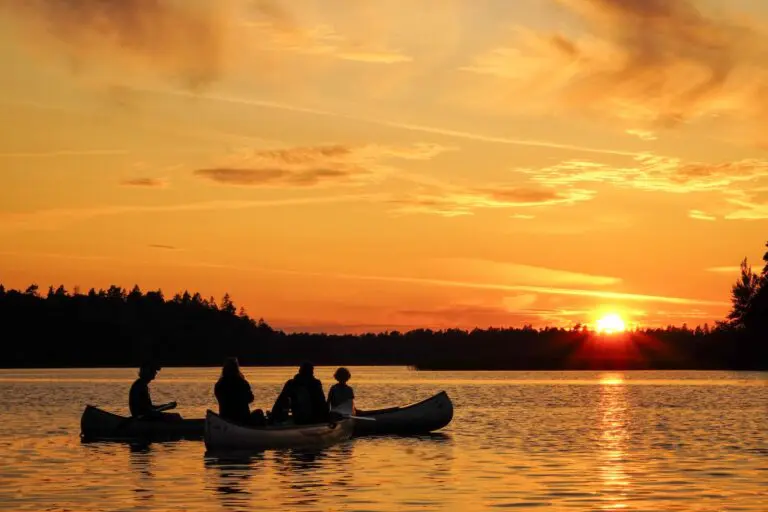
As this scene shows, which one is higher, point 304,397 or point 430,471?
point 304,397

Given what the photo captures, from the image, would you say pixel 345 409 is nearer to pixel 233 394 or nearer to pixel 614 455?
pixel 233 394

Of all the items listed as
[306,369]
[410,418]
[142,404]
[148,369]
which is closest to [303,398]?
[306,369]

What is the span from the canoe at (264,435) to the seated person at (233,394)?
0.49 metres

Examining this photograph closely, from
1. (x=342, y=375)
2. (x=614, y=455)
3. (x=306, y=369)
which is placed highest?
(x=306, y=369)

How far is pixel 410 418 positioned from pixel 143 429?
1039 centimetres

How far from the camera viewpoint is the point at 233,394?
35250mm

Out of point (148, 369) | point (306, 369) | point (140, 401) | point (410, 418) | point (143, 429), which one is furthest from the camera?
point (410, 418)

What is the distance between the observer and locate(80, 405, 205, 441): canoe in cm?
3991

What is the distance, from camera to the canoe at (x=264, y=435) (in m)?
34.5

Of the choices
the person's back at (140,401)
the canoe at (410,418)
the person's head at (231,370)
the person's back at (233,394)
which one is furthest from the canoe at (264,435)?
the canoe at (410,418)

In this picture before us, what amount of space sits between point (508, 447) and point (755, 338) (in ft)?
468

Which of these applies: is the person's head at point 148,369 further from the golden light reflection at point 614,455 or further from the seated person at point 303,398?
the golden light reflection at point 614,455

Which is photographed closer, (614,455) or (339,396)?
(614,455)

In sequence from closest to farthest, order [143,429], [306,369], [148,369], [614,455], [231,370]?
[231,370] < [614,455] < [306,369] < [148,369] < [143,429]
